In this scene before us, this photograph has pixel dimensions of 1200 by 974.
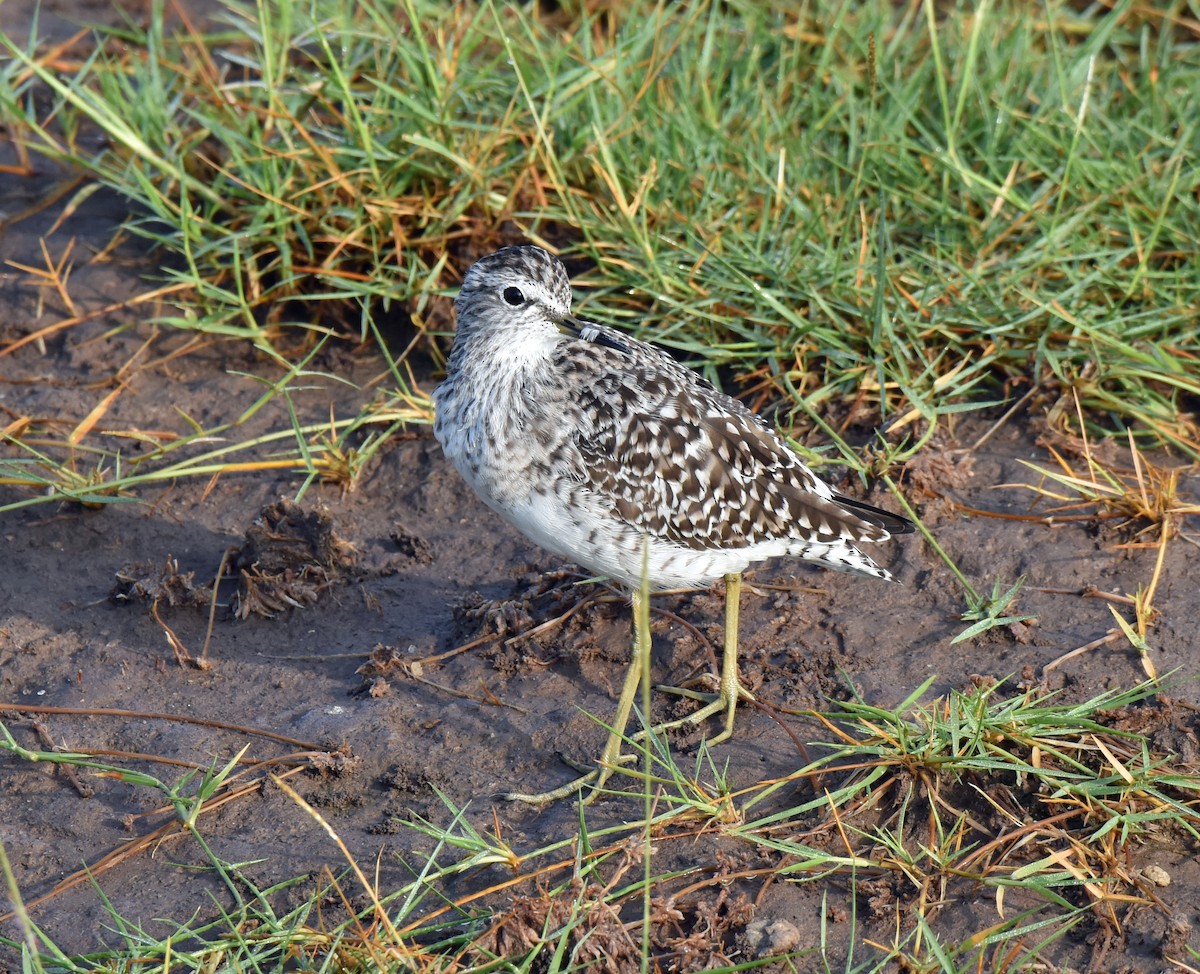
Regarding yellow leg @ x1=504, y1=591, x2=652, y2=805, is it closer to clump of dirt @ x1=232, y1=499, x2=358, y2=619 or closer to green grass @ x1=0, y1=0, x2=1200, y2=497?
clump of dirt @ x1=232, y1=499, x2=358, y2=619

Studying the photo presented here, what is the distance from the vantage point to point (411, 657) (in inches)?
190

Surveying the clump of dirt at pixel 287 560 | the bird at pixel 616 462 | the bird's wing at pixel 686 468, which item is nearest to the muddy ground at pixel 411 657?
the clump of dirt at pixel 287 560

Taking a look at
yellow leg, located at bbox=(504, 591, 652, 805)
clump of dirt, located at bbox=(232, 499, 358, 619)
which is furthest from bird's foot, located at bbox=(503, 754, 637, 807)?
clump of dirt, located at bbox=(232, 499, 358, 619)

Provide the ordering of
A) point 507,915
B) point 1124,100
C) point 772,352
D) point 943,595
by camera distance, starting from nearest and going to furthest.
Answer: point 507,915 < point 943,595 < point 772,352 < point 1124,100

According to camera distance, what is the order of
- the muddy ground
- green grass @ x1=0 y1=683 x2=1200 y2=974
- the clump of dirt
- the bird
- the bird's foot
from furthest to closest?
1. the clump of dirt
2. the bird
3. the bird's foot
4. the muddy ground
5. green grass @ x1=0 y1=683 x2=1200 y2=974

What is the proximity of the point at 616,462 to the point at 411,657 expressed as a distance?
1.09m

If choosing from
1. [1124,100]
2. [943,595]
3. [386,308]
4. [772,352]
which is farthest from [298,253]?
[1124,100]

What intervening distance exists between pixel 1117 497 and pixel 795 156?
2.24m

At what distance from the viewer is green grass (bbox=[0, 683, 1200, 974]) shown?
11.6ft

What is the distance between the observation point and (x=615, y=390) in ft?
14.7

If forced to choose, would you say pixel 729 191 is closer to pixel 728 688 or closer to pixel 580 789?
pixel 728 688

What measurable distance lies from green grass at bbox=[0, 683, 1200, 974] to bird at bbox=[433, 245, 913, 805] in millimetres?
476

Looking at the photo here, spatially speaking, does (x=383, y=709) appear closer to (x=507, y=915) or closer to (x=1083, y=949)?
(x=507, y=915)

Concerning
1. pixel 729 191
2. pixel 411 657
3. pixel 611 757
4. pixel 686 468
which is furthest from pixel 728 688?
pixel 729 191
